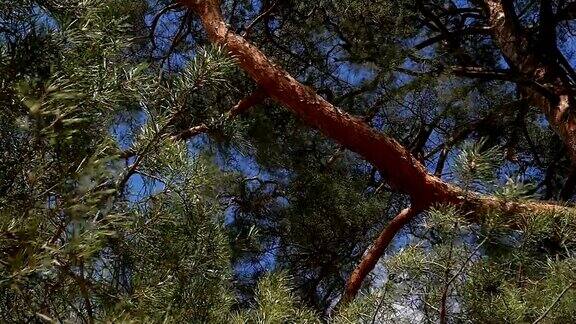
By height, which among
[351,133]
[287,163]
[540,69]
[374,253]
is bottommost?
[374,253]

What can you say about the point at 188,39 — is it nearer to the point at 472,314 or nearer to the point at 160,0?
the point at 160,0

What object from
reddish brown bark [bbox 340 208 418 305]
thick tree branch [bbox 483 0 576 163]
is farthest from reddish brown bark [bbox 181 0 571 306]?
thick tree branch [bbox 483 0 576 163]

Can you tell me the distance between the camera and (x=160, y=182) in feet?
3.00

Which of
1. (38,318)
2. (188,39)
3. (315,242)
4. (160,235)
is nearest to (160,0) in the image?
(188,39)

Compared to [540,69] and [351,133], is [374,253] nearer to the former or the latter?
[351,133]

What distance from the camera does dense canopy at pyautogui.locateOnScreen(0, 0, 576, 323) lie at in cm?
73

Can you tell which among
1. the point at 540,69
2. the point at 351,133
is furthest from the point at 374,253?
the point at 540,69

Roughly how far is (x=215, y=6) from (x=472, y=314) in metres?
1.22

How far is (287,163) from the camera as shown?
2369 millimetres

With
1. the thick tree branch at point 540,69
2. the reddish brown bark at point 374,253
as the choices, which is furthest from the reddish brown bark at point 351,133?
the thick tree branch at point 540,69

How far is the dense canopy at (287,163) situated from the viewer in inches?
28.8

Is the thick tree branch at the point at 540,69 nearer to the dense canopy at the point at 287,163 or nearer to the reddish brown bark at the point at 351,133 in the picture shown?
the dense canopy at the point at 287,163

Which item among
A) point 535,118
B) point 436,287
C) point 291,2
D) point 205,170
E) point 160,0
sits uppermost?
point 535,118

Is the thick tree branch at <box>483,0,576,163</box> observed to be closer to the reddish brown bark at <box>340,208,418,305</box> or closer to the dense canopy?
the dense canopy
